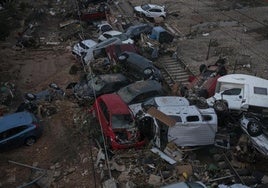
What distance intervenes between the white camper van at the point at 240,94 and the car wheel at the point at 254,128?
4.29 ft

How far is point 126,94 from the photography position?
15.9 m

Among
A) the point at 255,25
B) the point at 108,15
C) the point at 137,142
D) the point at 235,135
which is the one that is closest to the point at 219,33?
the point at 255,25

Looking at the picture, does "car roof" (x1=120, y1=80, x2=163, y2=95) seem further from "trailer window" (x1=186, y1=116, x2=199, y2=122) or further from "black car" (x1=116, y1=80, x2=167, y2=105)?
"trailer window" (x1=186, y1=116, x2=199, y2=122)

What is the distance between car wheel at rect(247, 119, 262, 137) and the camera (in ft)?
43.0

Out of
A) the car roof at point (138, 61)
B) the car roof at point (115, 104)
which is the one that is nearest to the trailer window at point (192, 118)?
the car roof at point (115, 104)

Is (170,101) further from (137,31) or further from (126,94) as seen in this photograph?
(137,31)

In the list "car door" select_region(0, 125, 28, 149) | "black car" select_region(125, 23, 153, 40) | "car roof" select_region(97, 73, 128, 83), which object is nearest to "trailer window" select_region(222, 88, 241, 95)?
"car roof" select_region(97, 73, 128, 83)

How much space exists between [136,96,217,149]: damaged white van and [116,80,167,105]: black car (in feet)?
5.92

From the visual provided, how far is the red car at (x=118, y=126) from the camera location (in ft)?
43.7

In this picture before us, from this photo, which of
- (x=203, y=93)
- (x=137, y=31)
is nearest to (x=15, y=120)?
(x=203, y=93)

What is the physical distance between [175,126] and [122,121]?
201cm

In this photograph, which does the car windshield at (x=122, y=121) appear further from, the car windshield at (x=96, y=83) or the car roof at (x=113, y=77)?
the car roof at (x=113, y=77)

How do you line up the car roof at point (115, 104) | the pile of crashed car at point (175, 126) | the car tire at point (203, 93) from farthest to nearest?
the car tire at point (203, 93) < the car roof at point (115, 104) < the pile of crashed car at point (175, 126)

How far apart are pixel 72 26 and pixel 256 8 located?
1525 centimetres
